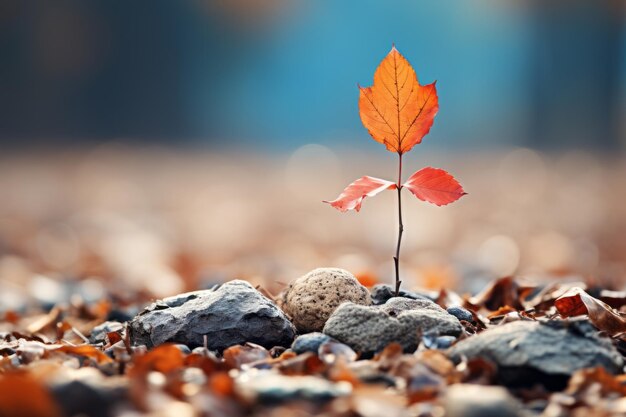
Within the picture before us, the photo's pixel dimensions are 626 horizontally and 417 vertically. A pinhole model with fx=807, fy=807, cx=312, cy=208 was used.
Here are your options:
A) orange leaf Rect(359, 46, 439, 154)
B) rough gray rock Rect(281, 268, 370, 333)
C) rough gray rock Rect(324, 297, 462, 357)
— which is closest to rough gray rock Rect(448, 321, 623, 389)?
rough gray rock Rect(324, 297, 462, 357)

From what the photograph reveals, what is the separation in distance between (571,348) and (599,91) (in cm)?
1442

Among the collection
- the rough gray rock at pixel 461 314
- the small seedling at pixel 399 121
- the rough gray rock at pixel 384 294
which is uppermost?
the small seedling at pixel 399 121

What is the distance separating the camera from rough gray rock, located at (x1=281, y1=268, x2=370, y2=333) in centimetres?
195

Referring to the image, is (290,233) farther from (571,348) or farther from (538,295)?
(571,348)

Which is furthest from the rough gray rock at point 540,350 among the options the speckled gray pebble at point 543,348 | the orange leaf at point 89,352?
the orange leaf at point 89,352

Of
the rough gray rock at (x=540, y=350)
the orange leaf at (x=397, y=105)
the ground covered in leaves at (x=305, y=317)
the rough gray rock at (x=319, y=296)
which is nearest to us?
the ground covered in leaves at (x=305, y=317)

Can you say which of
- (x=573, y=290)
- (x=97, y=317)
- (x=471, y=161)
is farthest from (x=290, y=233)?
(x=471, y=161)

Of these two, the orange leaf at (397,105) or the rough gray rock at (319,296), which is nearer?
the orange leaf at (397,105)

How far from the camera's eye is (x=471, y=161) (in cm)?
1566

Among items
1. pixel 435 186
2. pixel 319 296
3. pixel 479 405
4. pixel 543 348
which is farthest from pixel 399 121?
pixel 479 405

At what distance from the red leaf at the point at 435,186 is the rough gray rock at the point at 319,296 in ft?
0.96

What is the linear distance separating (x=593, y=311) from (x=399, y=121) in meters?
0.67

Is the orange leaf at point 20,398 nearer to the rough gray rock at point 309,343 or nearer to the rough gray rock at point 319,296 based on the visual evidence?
the rough gray rock at point 309,343

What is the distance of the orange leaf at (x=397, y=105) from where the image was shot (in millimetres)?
1834
